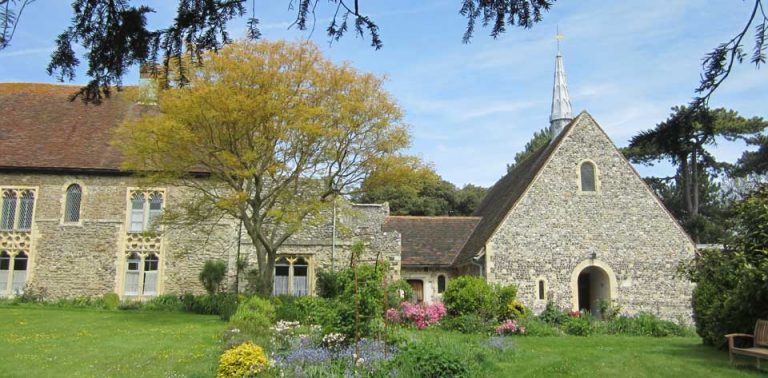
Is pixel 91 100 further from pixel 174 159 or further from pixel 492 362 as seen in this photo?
pixel 174 159

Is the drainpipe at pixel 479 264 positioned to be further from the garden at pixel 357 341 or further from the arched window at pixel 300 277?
the arched window at pixel 300 277

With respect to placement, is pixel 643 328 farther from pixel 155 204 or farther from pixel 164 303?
pixel 155 204

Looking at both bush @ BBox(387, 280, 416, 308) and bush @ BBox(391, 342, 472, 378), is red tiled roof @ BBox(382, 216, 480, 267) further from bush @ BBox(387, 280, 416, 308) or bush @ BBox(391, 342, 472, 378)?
bush @ BBox(391, 342, 472, 378)

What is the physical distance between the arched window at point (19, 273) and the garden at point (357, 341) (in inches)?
125

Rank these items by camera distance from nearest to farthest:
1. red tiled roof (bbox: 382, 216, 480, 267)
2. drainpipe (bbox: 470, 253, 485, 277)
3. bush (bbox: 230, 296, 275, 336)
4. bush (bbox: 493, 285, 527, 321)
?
1. bush (bbox: 230, 296, 275, 336)
2. bush (bbox: 493, 285, 527, 321)
3. drainpipe (bbox: 470, 253, 485, 277)
4. red tiled roof (bbox: 382, 216, 480, 267)

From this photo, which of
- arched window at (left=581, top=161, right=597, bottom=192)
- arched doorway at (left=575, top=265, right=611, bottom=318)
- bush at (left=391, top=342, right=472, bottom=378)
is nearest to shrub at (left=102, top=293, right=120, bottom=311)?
bush at (left=391, top=342, right=472, bottom=378)

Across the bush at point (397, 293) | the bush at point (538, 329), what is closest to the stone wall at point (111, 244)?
the bush at point (397, 293)

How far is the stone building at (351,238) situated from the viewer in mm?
21672

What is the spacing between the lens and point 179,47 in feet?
12.6

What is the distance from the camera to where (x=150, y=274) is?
23.4 metres

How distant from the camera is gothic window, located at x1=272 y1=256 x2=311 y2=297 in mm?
23391

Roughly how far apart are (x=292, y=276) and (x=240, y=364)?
15566 millimetres

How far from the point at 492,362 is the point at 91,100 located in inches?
329

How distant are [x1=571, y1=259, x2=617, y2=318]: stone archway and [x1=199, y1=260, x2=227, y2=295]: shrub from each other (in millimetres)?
13157
